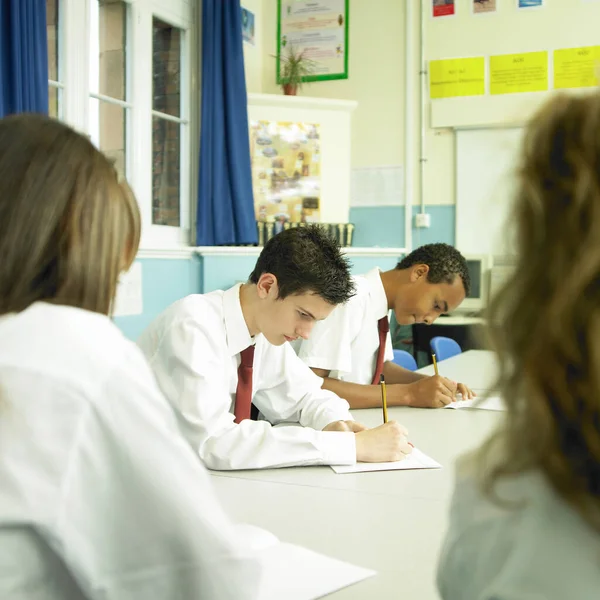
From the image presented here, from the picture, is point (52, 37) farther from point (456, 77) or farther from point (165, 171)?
point (456, 77)

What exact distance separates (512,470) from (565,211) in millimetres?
205

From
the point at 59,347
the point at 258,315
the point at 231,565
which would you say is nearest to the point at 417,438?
the point at 258,315

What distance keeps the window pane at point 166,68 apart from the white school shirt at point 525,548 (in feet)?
12.9

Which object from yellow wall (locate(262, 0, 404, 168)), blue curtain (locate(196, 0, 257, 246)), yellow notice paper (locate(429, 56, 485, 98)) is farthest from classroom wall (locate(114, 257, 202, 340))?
yellow notice paper (locate(429, 56, 485, 98))

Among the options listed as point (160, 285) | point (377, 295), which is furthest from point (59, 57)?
point (377, 295)

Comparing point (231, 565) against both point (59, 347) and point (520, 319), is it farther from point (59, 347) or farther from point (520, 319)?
point (520, 319)

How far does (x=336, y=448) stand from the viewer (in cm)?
157

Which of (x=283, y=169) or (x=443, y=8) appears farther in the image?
(x=443, y=8)

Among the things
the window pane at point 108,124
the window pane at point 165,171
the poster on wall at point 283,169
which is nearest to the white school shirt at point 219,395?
the window pane at point 108,124

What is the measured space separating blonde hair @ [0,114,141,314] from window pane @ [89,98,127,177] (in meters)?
2.91

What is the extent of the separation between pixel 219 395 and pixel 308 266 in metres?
0.44

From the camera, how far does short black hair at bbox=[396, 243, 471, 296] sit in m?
2.75

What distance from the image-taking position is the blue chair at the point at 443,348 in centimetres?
360

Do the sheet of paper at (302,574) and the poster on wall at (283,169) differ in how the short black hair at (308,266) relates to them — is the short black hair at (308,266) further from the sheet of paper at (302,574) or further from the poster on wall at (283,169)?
the poster on wall at (283,169)
